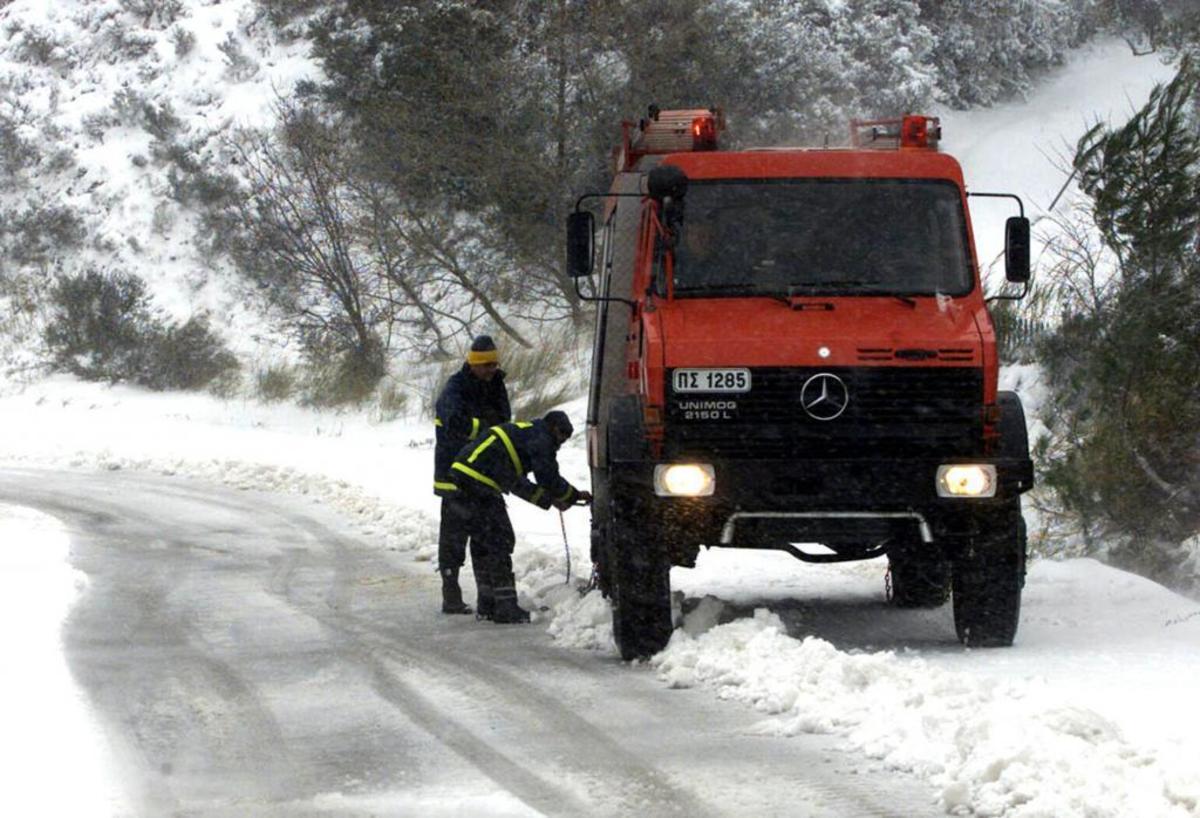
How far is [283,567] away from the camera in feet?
42.0

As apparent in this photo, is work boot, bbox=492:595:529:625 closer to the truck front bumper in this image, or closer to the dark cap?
the dark cap

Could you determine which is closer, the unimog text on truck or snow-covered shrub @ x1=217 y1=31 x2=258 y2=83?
the unimog text on truck

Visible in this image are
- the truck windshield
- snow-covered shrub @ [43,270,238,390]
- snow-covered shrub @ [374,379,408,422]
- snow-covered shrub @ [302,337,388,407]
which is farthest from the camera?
snow-covered shrub @ [43,270,238,390]

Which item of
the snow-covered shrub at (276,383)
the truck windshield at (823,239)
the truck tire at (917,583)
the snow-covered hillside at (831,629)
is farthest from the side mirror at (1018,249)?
the snow-covered shrub at (276,383)

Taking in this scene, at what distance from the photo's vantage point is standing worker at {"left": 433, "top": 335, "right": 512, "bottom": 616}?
34.0 ft

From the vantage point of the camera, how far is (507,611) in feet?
33.2

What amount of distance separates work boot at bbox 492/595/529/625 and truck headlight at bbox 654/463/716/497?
2.08 meters

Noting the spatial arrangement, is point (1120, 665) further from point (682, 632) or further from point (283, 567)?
point (283, 567)

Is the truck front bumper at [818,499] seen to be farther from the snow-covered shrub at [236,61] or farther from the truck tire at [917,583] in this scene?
the snow-covered shrub at [236,61]

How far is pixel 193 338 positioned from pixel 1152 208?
2258cm

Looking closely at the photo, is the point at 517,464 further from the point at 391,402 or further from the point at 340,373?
the point at 340,373

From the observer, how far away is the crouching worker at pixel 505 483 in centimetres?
991

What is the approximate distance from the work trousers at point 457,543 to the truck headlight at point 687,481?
215 cm

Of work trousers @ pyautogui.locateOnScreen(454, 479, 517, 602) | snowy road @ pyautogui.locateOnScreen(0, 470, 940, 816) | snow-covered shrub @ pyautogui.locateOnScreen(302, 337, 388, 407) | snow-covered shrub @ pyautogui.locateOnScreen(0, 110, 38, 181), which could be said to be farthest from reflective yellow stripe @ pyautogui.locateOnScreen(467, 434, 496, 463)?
snow-covered shrub @ pyautogui.locateOnScreen(0, 110, 38, 181)
